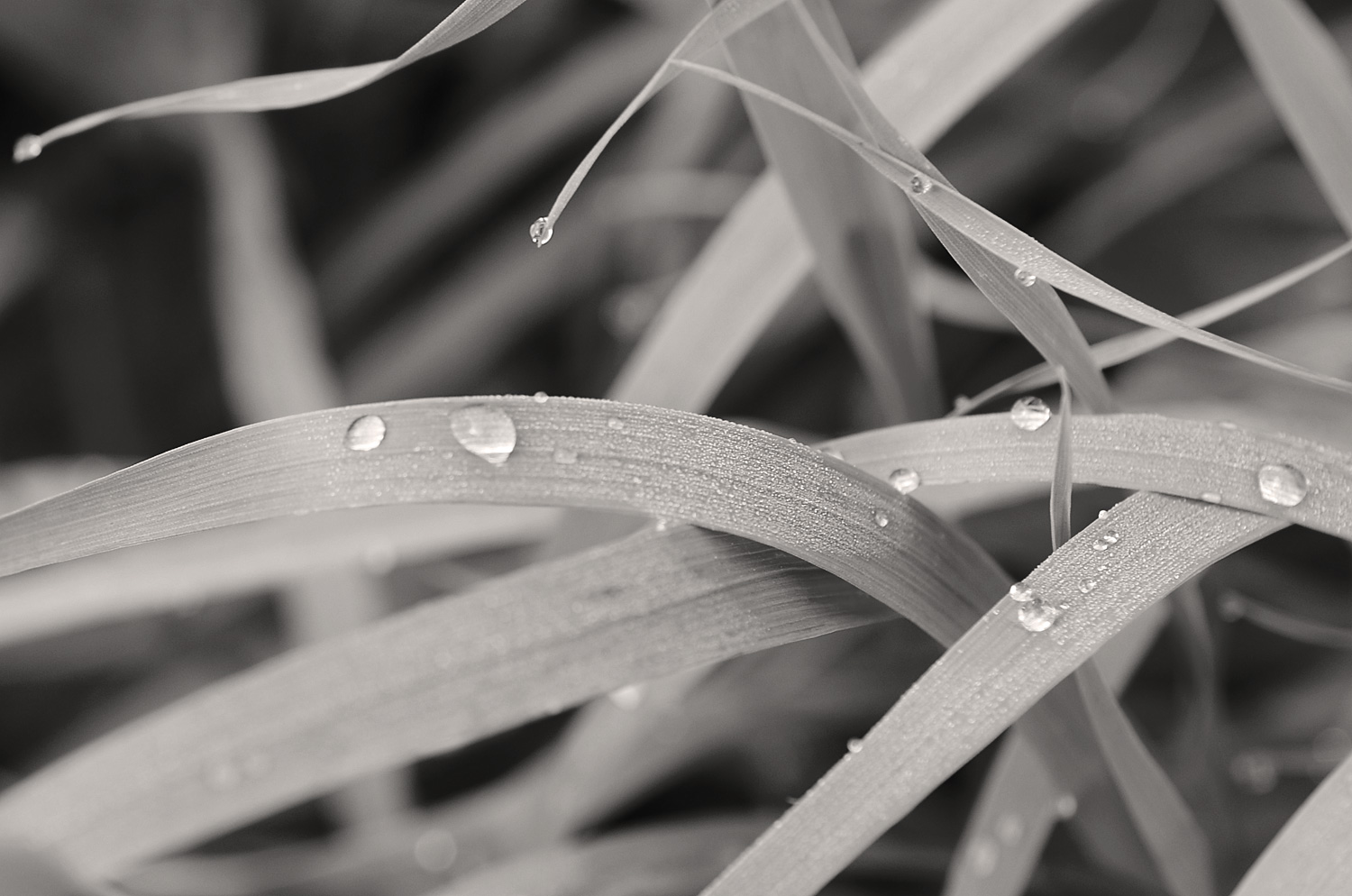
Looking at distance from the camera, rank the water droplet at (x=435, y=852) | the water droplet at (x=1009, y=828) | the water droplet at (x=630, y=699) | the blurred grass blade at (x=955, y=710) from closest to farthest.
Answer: the blurred grass blade at (x=955, y=710)
the water droplet at (x=1009, y=828)
the water droplet at (x=630, y=699)
the water droplet at (x=435, y=852)

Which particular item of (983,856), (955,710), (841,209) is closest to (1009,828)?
(983,856)

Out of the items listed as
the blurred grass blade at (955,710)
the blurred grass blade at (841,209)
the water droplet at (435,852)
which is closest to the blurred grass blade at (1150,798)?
the blurred grass blade at (955,710)

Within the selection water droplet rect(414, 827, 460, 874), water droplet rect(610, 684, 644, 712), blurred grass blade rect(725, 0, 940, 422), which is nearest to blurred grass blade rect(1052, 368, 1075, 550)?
blurred grass blade rect(725, 0, 940, 422)

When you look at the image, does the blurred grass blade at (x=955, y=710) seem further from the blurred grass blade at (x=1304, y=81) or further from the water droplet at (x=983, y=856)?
the blurred grass blade at (x=1304, y=81)

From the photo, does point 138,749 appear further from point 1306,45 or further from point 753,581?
point 1306,45

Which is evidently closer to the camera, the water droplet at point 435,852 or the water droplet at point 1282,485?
the water droplet at point 1282,485

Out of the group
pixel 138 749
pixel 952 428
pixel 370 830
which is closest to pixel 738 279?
pixel 952 428

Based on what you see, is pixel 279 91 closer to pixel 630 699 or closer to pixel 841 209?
pixel 841 209
